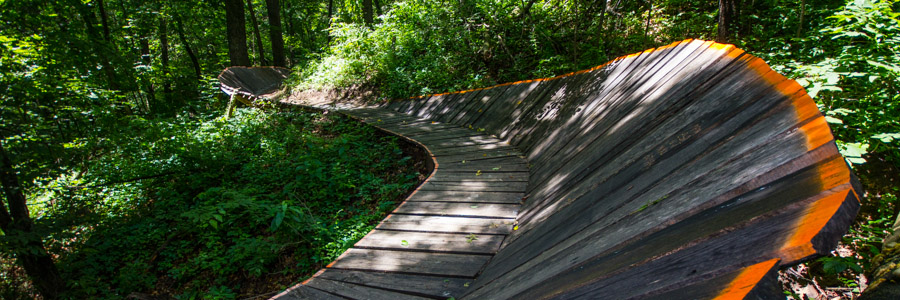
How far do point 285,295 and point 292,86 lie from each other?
12233 millimetres

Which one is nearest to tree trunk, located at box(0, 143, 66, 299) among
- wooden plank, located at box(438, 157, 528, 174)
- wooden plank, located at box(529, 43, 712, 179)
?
wooden plank, located at box(438, 157, 528, 174)

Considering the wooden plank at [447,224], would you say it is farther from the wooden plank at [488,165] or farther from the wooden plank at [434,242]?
the wooden plank at [488,165]

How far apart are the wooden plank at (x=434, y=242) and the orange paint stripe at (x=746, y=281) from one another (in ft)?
5.96

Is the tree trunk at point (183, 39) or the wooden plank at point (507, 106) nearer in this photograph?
the wooden plank at point (507, 106)

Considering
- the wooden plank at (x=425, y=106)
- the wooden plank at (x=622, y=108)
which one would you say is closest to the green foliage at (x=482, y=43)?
the wooden plank at (x=425, y=106)

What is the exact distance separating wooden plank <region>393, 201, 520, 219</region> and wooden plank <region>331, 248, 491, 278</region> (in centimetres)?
62

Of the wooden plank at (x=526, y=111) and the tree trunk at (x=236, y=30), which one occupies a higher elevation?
the tree trunk at (x=236, y=30)

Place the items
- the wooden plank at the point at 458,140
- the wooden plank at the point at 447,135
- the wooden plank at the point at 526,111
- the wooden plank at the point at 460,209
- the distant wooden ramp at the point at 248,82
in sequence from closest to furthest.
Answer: the wooden plank at the point at 460,209
the wooden plank at the point at 526,111
the wooden plank at the point at 458,140
the wooden plank at the point at 447,135
the distant wooden ramp at the point at 248,82

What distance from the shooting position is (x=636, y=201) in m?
1.72

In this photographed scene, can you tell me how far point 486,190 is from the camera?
3.72 meters

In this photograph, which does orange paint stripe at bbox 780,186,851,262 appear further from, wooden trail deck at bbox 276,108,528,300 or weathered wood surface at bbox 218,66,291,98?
weathered wood surface at bbox 218,66,291,98

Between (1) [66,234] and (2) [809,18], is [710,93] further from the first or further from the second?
(1) [66,234]

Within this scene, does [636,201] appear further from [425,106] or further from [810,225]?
[425,106]

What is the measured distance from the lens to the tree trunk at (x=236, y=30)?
49.1 feet
